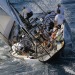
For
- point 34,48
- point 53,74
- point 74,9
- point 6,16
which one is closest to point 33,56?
point 34,48

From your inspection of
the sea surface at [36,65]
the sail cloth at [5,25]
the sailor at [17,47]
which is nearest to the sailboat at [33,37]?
the sail cloth at [5,25]

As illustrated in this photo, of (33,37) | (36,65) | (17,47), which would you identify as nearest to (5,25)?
(17,47)

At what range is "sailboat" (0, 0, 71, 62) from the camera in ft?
76.0

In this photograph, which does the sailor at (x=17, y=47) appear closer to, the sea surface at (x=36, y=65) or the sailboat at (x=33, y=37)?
the sailboat at (x=33, y=37)

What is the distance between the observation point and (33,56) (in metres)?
24.1

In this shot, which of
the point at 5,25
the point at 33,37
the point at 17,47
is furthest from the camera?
the point at 5,25

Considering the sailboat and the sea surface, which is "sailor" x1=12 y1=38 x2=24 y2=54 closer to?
the sailboat

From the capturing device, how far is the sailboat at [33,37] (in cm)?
2316

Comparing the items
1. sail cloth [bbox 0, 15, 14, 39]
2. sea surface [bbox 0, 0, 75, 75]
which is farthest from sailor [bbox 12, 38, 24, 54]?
sail cloth [bbox 0, 15, 14, 39]

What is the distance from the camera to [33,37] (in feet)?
79.5

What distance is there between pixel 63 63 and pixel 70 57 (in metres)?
0.97

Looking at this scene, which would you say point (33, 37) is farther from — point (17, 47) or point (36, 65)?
point (36, 65)

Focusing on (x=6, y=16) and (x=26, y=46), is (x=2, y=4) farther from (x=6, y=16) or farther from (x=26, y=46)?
(x=26, y=46)

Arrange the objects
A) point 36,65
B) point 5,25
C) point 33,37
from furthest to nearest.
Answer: point 5,25 < point 33,37 < point 36,65
